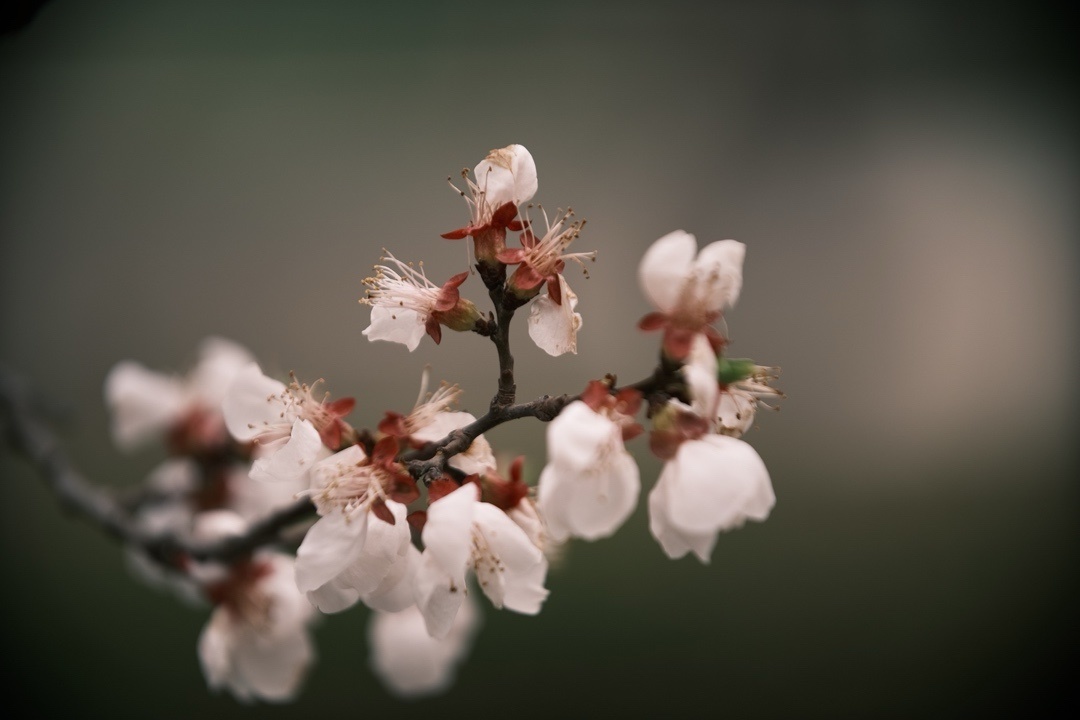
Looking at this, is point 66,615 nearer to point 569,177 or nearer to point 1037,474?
point 569,177

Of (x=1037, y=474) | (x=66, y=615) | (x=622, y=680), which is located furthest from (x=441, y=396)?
(x=1037, y=474)

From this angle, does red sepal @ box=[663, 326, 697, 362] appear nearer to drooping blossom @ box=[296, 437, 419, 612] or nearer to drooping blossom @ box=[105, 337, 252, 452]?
drooping blossom @ box=[296, 437, 419, 612]

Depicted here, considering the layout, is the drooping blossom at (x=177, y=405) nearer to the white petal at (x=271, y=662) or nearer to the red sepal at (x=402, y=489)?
the white petal at (x=271, y=662)

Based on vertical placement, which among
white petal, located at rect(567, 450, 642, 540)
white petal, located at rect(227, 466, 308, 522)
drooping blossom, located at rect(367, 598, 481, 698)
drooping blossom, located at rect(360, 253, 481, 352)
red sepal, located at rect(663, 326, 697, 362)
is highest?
drooping blossom, located at rect(360, 253, 481, 352)

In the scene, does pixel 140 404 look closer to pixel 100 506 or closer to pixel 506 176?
pixel 100 506

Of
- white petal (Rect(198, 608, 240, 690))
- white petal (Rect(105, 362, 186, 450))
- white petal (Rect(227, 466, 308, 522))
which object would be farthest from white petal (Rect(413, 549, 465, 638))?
white petal (Rect(105, 362, 186, 450))
